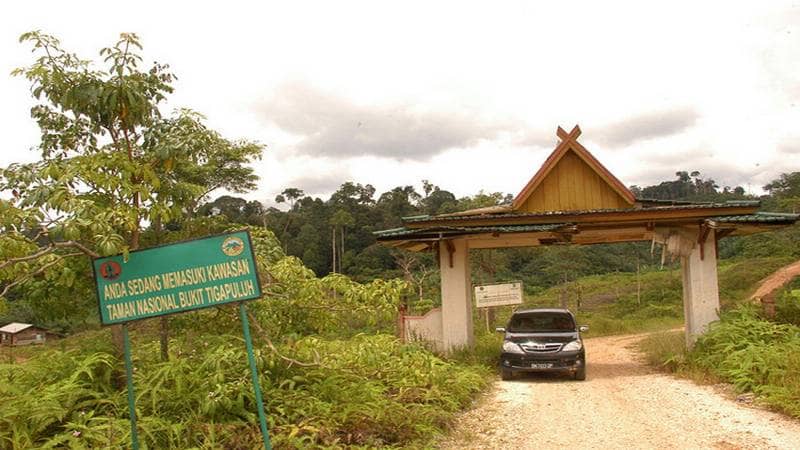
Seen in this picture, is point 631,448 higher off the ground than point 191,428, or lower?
lower

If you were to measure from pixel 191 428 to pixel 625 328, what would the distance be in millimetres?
23413

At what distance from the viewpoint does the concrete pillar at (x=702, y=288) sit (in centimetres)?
1300

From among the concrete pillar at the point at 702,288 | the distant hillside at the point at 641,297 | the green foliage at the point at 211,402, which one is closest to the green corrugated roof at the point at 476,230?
the concrete pillar at the point at 702,288

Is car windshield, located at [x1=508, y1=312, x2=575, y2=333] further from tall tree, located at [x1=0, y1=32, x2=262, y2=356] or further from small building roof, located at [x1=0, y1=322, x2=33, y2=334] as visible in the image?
small building roof, located at [x1=0, y1=322, x2=33, y2=334]

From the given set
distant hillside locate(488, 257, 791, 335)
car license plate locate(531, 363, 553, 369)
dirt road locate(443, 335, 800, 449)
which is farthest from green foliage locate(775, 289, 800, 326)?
distant hillside locate(488, 257, 791, 335)

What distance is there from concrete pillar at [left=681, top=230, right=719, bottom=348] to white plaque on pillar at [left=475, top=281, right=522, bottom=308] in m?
3.81

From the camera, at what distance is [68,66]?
7109 millimetres

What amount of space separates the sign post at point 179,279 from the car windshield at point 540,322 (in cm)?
831

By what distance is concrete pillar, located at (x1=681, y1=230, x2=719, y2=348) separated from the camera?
13000 millimetres

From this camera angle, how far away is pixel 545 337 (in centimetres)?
1209

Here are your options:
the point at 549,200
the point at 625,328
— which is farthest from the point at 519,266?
the point at 549,200

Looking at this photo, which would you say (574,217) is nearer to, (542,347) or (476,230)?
(476,230)

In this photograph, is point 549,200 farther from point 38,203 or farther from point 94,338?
point 38,203

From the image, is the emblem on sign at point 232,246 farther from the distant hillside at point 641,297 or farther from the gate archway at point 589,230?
the distant hillside at point 641,297
